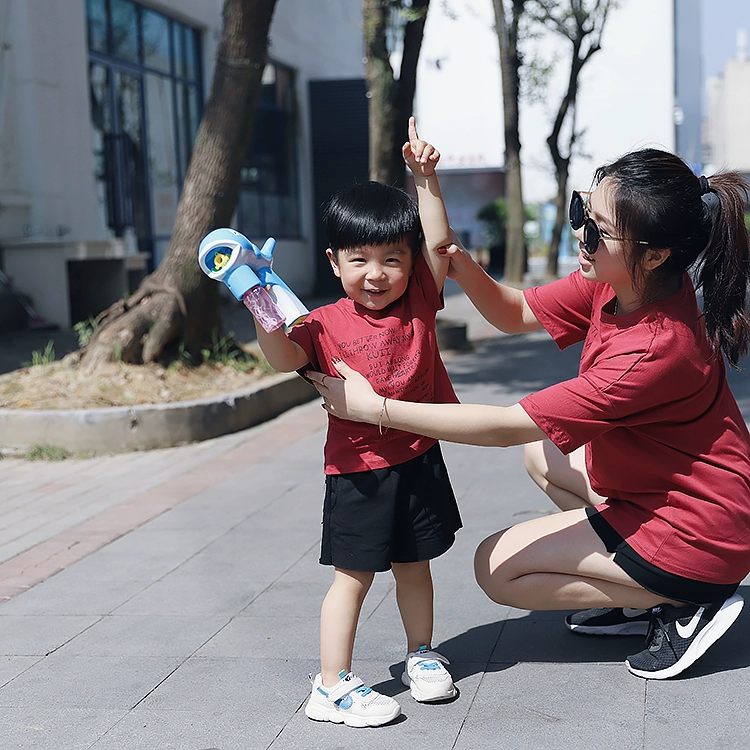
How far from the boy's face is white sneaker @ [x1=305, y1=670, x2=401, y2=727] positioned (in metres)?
1.03

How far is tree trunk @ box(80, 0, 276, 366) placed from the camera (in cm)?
773

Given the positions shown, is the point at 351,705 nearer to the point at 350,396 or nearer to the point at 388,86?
the point at 350,396

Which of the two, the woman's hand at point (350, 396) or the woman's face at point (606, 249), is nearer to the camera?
the woman's hand at point (350, 396)

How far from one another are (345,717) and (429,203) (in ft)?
4.64

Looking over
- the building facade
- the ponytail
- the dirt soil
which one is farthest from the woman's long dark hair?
the building facade

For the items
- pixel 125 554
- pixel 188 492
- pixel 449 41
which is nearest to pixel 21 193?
pixel 188 492

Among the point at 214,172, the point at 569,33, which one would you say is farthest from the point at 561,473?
the point at 569,33

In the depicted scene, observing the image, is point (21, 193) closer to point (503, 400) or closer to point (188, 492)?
point (503, 400)

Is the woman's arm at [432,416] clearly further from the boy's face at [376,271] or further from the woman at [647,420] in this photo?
the boy's face at [376,271]

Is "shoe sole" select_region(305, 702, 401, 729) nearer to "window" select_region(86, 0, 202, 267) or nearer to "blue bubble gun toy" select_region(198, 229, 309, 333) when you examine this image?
"blue bubble gun toy" select_region(198, 229, 309, 333)

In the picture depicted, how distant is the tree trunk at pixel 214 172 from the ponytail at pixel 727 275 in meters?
5.37

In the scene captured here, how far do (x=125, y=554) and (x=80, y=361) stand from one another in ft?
10.4

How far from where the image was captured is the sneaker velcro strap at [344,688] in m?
2.76

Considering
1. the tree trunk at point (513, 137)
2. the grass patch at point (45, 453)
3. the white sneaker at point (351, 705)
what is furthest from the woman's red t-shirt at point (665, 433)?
the tree trunk at point (513, 137)
